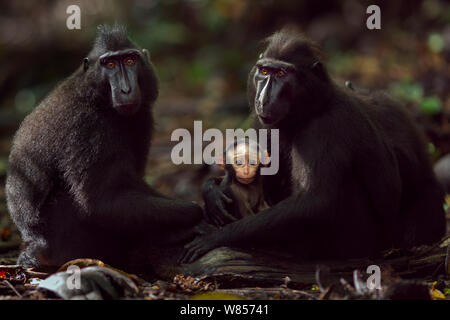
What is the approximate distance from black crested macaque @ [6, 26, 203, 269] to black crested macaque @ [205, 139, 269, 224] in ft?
1.46

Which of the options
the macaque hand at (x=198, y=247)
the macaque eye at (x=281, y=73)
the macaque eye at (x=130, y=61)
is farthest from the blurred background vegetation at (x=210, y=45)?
the macaque eye at (x=281, y=73)

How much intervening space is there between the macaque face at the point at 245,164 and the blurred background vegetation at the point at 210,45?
260 inches

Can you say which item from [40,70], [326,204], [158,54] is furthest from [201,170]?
[158,54]

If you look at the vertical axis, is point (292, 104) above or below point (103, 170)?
above

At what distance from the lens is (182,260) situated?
20.1 ft

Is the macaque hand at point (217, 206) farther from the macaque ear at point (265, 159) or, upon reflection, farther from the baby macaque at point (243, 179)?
the macaque ear at point (265, 159)

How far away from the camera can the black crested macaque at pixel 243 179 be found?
6.30 m

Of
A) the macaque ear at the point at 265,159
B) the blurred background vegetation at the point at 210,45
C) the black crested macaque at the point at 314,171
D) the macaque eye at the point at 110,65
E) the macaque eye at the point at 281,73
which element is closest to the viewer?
the black crested macaque at the point at 314,171

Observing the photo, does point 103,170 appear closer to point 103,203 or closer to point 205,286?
point 103,203

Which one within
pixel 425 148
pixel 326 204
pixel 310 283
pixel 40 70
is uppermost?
pixel 40 70

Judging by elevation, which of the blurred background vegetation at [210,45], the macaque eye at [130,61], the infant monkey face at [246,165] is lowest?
the infant monkey face at [246,165]

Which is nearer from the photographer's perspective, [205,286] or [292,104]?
[205,286]
